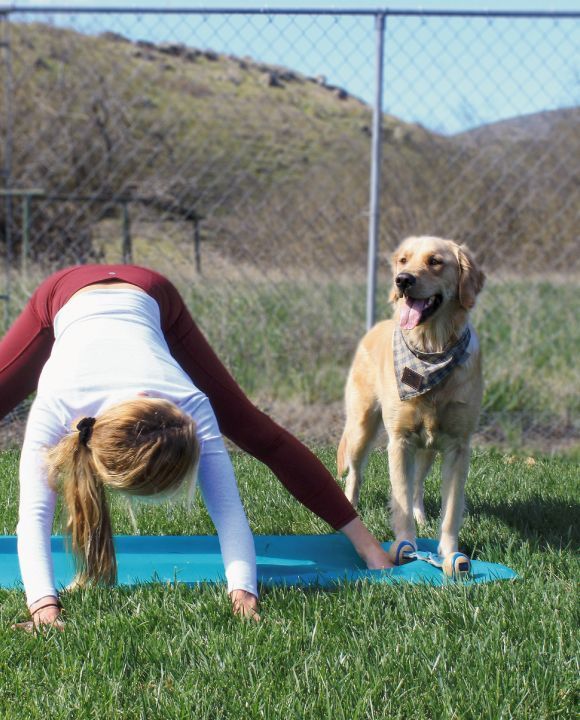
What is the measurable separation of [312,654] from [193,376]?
1.39 metres

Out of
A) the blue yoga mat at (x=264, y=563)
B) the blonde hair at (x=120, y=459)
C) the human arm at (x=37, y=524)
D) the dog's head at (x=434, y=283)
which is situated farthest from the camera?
the dog's head at (x=434, y=283)

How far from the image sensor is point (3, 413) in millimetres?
3754

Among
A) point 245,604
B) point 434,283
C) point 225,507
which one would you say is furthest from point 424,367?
point 245,604

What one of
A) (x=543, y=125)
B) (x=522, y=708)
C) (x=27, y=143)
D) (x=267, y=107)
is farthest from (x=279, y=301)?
(x=267, y=107)

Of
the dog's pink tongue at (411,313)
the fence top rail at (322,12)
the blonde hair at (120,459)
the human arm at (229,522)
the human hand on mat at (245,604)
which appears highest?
the fence top rail at (322,12)

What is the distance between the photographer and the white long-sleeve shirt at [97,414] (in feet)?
9.35

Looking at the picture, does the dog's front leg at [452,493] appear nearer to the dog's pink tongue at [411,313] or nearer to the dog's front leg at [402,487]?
the dog's front leg at [402,487]

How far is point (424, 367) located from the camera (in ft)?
12.5

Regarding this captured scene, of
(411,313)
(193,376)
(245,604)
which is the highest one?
(411,313)

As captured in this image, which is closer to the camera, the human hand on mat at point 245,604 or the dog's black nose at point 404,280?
the human hand on mat at point 245,604

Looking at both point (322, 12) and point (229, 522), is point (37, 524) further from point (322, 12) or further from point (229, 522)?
point (322, 12)

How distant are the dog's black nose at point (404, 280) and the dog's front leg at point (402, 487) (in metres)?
0.64

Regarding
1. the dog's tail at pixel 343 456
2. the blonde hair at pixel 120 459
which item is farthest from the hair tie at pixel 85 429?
the dog's tail at pixel 343 456

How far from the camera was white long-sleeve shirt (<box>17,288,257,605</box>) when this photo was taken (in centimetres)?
285
